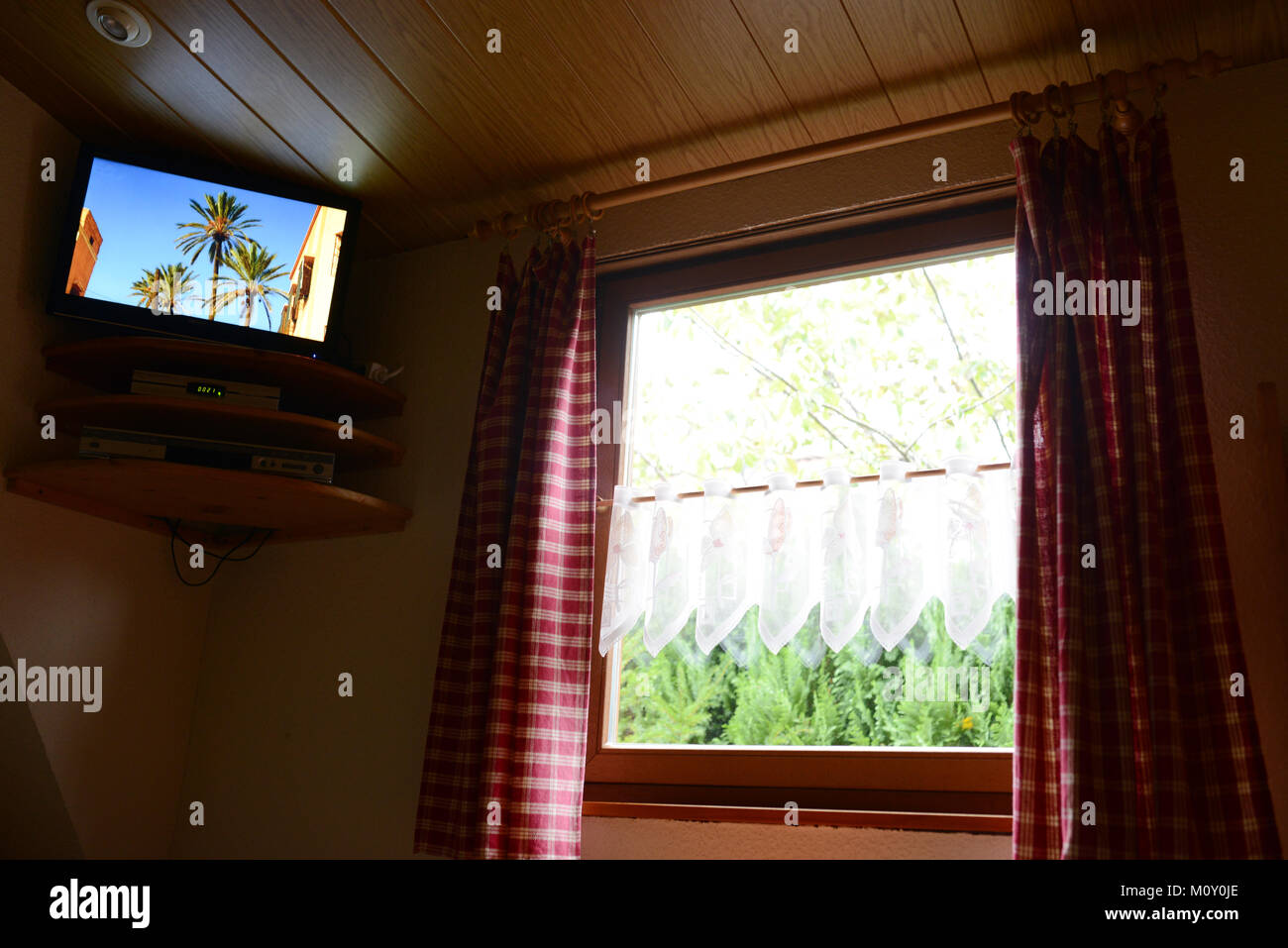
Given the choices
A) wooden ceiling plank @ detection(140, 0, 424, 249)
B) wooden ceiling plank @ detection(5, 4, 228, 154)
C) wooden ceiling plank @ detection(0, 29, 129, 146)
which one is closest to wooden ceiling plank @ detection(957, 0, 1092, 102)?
wooden ceiling plank @ detection(140, 0, 424, 249)

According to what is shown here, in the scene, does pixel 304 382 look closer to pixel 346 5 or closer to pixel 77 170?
pixel 77 170

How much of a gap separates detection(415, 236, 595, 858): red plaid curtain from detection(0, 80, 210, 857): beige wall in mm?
789

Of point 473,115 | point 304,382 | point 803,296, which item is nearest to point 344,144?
point 473,115

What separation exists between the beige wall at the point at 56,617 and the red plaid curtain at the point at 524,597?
2.59 ft

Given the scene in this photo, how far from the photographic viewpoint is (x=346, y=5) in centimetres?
192

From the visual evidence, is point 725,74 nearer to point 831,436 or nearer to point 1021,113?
point 1021,113

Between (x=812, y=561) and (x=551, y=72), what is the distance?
109cm

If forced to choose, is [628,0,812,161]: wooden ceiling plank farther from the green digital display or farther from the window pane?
the green digital display

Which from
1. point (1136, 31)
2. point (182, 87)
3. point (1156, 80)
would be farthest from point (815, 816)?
point (182, 87)

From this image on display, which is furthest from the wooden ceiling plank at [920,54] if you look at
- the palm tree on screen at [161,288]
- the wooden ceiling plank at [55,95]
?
the wooden ceiling plank at [55,95]

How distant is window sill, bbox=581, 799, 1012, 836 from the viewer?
5.47 feet

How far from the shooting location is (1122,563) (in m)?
1.52

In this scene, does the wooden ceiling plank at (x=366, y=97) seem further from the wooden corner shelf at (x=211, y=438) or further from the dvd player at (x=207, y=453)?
the dvd player at (x=207, y=453)

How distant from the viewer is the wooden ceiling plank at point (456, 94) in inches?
76.4
